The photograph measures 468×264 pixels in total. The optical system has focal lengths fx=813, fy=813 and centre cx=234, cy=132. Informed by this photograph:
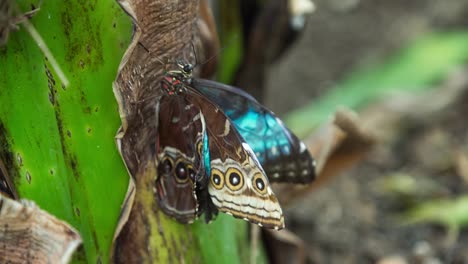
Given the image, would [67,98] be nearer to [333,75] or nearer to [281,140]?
[281,140]

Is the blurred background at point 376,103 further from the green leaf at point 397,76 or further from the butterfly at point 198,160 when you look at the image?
the butterfly at point 198,160

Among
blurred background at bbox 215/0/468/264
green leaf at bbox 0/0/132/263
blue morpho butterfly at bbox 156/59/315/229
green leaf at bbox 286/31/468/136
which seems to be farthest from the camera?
green leaf at bbox 286/31/468/136

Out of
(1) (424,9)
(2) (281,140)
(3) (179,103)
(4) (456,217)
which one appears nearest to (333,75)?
(1) (424,9)

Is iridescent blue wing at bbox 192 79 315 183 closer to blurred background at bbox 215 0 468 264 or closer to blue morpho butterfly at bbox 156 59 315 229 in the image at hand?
blue morpho butterfly at bbox 156 59 315 229

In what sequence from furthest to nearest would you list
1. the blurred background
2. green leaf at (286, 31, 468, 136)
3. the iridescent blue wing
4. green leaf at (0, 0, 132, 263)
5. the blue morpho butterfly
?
green leaf at (286, 31, 468, 136) → the blurred background → the iridescent blue wing → the blue morpho butterfly → green leaf at (0, 0, 132, 263)

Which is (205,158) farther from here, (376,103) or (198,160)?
(376,103)

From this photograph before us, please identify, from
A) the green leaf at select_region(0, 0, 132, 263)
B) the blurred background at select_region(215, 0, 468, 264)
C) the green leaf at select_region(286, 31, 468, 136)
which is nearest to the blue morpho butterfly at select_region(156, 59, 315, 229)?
the green leaf at select_region(0, 0, 132, 263)

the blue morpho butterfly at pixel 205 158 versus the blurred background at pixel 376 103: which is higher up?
the blue morpho butterfly at pixel 205 158

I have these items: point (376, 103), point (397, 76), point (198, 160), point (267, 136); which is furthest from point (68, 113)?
point (397, 76)

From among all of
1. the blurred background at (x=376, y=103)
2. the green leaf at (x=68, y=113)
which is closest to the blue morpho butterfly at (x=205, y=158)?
the green leaf at (x=68, y=113)
